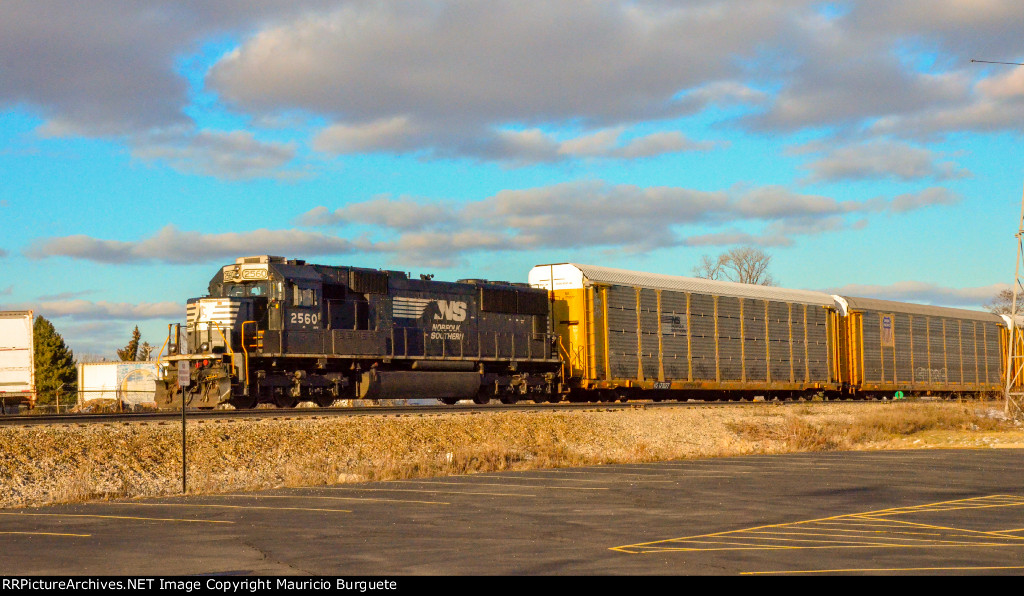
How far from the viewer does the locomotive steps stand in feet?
61.3

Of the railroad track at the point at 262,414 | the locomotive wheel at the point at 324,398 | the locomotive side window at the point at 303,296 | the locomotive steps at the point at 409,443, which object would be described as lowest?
the locomotive steps at the point at 409,443

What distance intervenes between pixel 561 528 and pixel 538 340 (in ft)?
78.1

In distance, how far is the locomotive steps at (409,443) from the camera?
1869 cm

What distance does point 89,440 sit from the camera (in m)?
20.0

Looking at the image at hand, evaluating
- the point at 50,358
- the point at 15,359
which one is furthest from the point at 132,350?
the point at 15,359

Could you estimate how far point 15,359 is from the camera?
1265 inches

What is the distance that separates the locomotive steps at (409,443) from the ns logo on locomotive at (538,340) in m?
1.98

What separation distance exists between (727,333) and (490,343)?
11.1 metres

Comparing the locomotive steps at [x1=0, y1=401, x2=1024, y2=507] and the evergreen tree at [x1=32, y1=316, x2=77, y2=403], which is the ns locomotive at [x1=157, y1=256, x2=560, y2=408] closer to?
the locomotive steps at [x1=0, y1=401, x2=1024, y2=507]

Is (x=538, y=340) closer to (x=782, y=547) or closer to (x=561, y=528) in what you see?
(x=561, y=528)

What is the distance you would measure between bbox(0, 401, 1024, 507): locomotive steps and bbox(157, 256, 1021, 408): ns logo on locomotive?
1.98m

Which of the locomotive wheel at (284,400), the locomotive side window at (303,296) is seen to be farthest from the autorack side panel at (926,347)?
the locomotive wheel at (284,400)

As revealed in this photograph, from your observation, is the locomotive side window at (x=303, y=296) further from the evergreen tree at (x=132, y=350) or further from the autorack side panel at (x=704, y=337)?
the evergreen tree at (x=132, y=350)

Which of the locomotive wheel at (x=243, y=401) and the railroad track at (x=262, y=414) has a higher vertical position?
the locomotive wheel at (x=243, y=401)
